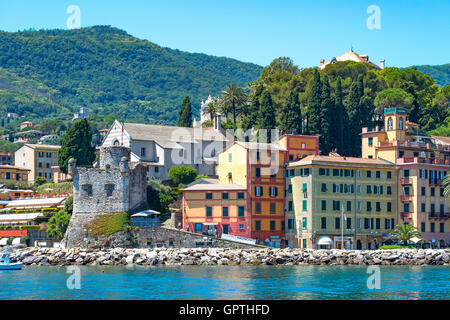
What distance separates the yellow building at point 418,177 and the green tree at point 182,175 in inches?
783

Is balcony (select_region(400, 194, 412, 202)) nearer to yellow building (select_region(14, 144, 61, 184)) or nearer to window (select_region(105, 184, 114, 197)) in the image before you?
window (select_region(105, 184, 114, 197))

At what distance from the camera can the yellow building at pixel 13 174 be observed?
119688mm

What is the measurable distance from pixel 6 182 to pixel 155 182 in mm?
38750

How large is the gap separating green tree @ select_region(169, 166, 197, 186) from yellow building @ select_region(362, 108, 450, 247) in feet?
65.2

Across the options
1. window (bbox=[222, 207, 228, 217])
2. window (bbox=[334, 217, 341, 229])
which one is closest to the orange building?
window (bbox=[222, 207, 228, 217])

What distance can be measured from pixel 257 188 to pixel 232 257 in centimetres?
1148

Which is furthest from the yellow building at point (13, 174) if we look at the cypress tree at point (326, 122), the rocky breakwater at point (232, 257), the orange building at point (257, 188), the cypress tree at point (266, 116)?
the cypress tree at point (326, 122)

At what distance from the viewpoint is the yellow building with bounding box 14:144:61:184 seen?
127688mm

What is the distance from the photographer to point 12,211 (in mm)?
94438

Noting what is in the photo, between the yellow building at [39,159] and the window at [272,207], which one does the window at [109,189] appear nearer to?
the window at [272,207]

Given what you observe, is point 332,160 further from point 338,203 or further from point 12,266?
point 12,266

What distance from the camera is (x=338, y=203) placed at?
269 ft
